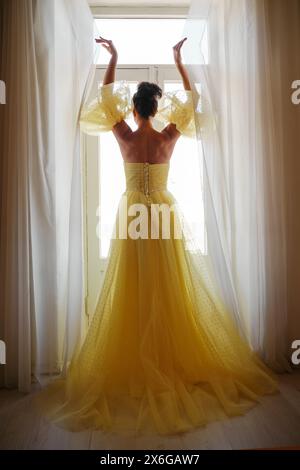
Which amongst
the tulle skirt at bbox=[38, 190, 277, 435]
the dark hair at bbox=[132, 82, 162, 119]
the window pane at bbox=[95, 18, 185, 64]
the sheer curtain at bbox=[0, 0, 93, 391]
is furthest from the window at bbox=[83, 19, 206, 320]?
the tulle skirt at bbox=[38, 190, 277, 435]

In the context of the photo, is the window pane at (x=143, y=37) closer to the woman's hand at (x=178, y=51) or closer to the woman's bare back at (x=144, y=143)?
the woman's hand at (x=178, y=51)

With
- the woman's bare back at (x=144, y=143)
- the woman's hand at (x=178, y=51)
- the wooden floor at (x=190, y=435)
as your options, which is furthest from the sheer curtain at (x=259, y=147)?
the wooden floor at (x=190, y=435)

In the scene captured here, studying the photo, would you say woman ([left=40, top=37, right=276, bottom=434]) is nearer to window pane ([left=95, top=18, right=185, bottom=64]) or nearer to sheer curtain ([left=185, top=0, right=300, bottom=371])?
sheer curtain ([left=185, top=0, right=300, bottom=371])

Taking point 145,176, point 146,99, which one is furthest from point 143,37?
point 145,176

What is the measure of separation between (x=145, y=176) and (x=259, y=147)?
25.1 inches

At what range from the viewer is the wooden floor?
1.28 meters

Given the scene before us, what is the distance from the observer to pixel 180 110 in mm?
1721

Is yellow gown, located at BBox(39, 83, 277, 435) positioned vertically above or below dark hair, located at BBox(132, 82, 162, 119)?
below

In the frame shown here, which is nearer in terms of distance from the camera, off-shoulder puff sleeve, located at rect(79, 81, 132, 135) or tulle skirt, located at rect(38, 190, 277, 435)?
tulle skirt, located at rect(38, 190, 277, 435)

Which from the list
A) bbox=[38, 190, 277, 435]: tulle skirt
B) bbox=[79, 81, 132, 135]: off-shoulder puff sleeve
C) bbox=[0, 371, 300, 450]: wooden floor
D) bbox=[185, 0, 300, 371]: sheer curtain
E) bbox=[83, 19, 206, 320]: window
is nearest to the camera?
bbox=[0, 371, 300, 450]: wooden floor

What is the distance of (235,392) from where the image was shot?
1.55 metres

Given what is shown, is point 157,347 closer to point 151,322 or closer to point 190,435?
point 151,322

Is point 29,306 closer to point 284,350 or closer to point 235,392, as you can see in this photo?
point 235,392
